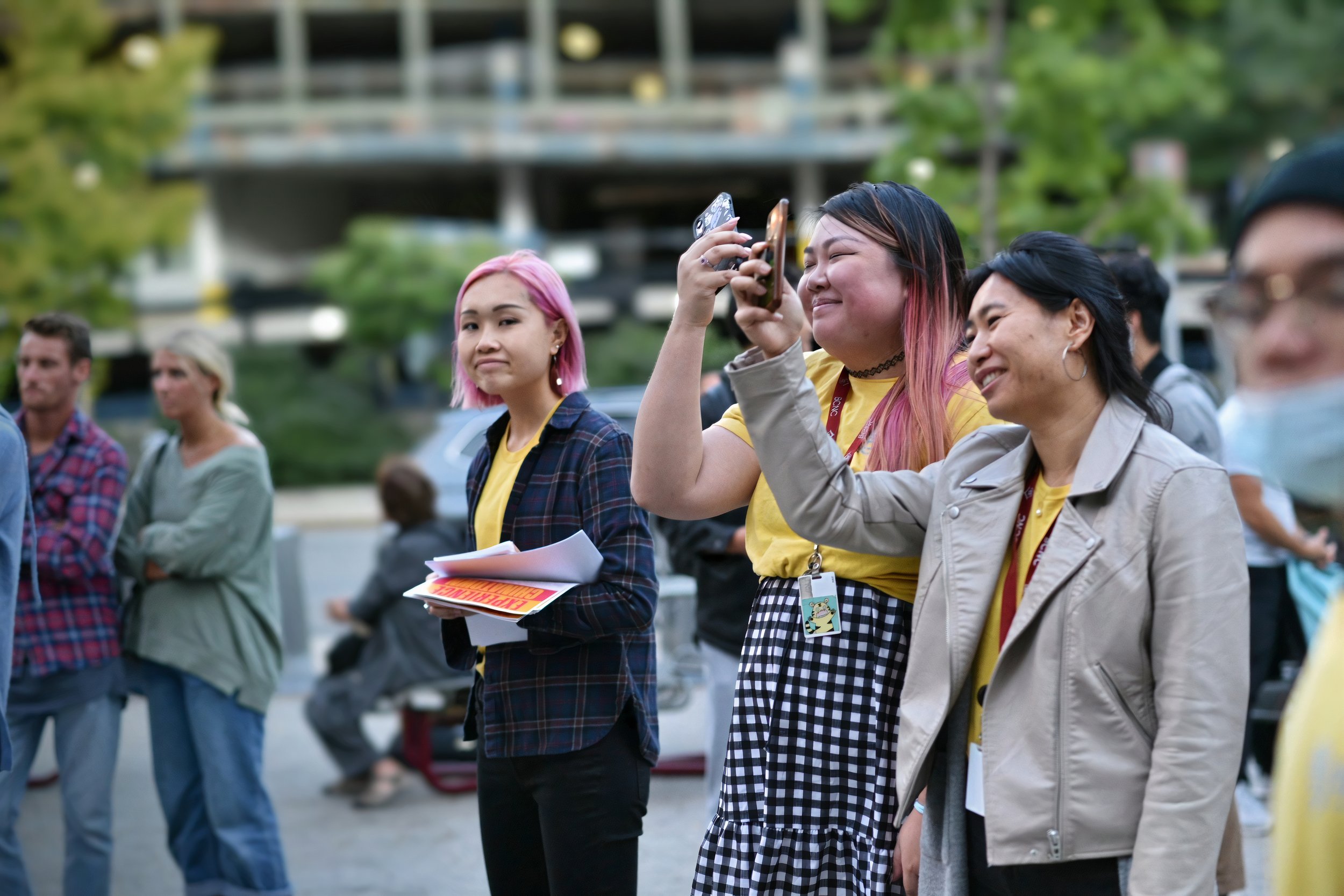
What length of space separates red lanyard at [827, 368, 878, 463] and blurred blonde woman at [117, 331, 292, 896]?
2.89 m

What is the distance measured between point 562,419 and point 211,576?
2.13 meters

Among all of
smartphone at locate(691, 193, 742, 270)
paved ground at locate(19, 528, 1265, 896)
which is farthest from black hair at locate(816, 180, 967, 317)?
paved ground at locate(19, 528, 1265, 896)

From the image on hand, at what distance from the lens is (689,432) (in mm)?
2588

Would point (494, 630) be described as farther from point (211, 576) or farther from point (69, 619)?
point (69, 619)

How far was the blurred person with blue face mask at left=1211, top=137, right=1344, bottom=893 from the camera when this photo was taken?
4.51 ft

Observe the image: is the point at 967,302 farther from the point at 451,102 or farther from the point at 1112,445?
the point at 451,102

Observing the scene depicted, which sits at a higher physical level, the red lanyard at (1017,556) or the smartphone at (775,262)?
the smartphone at (775,262)

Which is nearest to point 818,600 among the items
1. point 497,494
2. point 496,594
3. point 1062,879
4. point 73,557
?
point 1062,879

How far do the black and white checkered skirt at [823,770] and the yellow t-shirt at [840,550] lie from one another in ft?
Result: 0.11

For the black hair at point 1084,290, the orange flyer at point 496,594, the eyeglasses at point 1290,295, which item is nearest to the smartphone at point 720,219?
the black hair at point 1084,290

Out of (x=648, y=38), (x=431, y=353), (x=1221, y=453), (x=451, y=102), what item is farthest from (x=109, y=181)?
(x=1221, y=453)

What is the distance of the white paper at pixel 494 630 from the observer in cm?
329

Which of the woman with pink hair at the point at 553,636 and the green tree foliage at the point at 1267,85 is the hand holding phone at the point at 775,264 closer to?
the woman with pink hair at the point at 553,636

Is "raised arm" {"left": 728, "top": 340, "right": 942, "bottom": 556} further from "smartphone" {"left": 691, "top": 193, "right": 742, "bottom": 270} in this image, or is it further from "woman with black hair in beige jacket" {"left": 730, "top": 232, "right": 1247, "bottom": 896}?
"smartphone" {"left": 691, "top": 193, "right": 742, "bottom": 270}
